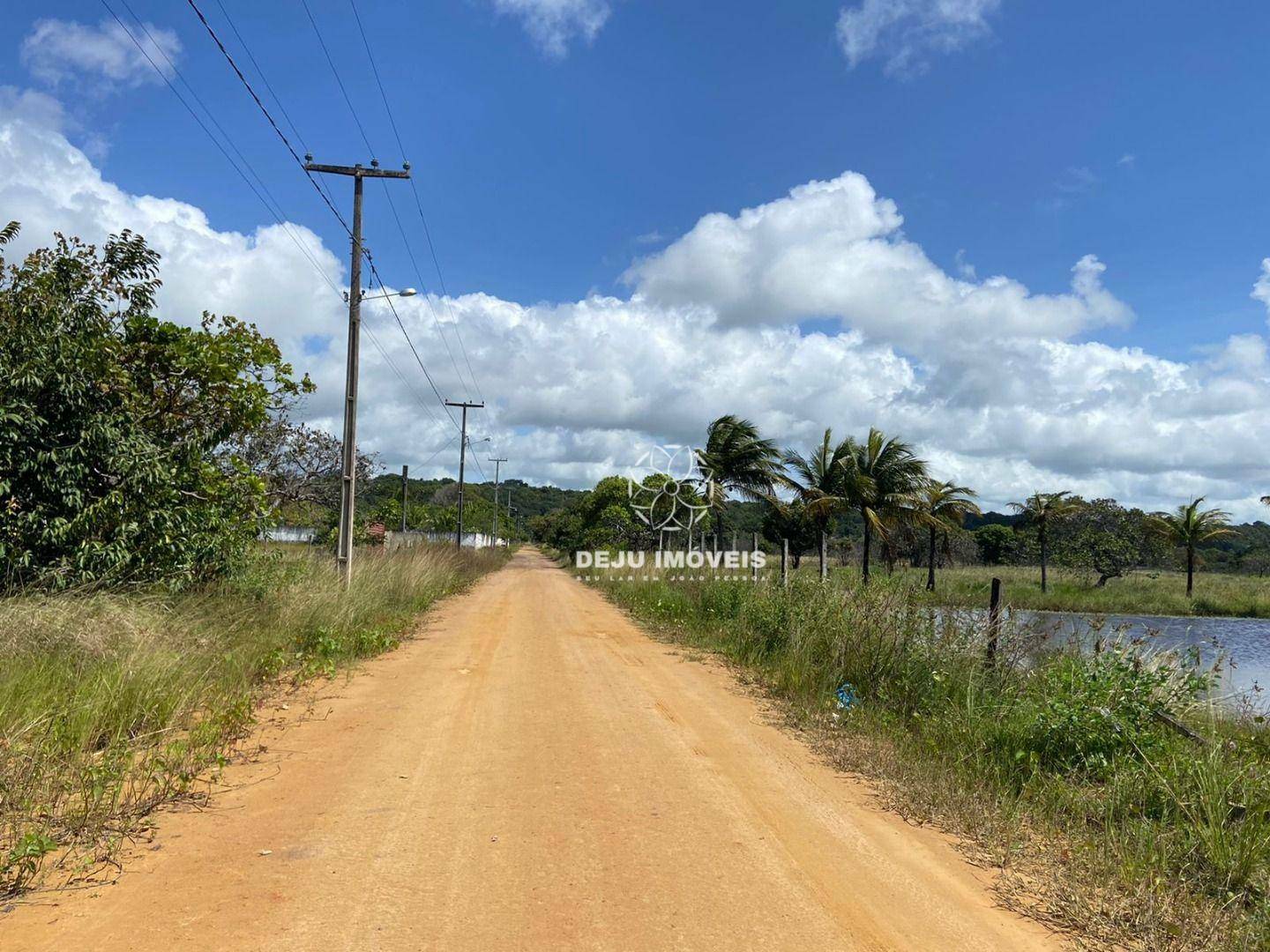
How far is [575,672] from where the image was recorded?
32.3ft

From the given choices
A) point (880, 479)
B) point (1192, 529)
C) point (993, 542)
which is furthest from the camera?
point (993, 542)

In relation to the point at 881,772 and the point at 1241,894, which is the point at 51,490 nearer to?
the point at 881,772

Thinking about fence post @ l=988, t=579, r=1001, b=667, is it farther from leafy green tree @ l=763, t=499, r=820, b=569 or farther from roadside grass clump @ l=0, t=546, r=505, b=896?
leafy green tree @ l=763, t=499, r=820, b=569

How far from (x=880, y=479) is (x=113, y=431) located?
71.0 ft

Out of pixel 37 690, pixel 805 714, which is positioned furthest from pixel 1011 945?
pixel 37 690

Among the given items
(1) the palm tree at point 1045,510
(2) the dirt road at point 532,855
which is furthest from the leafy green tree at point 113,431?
(1) the palm tree at point 1045,510

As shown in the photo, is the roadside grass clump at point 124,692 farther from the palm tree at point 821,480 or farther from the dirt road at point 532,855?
the palm tree at point 821,480

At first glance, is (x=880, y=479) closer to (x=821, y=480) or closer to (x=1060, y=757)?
(x=821, y=480)

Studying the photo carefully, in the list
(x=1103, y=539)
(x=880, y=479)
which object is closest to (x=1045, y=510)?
(x=1103, y=539)

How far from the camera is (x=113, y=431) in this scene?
8.04m

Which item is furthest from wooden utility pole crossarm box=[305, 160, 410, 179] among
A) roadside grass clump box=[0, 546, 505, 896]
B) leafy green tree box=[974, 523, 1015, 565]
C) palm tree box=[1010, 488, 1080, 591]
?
leafy green tree box=[974, 523, 1015, 565]

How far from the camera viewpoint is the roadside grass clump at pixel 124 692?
13.7ft

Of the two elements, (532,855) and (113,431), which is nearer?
(532,855)

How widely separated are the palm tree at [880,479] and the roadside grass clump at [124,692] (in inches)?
690
